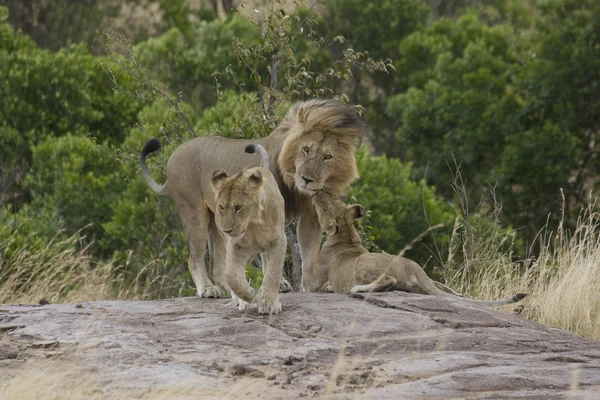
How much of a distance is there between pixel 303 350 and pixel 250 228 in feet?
2.82

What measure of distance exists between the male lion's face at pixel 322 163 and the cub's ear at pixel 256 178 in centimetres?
101

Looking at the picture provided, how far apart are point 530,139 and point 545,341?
12.8m

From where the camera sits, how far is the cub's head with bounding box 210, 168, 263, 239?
648 cm

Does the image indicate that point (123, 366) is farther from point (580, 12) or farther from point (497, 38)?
point (497, 38)

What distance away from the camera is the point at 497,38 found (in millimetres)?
22219

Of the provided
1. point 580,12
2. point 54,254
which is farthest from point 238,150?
point 580,12

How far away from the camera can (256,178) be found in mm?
6574

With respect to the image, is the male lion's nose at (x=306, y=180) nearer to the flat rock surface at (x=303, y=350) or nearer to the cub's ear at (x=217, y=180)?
the flat rock surface at (x=303, y=350)

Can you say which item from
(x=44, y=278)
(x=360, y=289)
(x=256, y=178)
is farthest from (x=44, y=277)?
(x=256, y=178)

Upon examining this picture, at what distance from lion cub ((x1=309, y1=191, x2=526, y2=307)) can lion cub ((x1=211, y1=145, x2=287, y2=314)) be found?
0.88 m

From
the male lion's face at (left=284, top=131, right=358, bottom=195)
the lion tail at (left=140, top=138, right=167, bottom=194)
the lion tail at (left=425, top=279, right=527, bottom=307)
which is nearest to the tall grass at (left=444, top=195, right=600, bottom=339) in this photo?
the lion tail at (left=425, top=279, right=527, bottom=307)

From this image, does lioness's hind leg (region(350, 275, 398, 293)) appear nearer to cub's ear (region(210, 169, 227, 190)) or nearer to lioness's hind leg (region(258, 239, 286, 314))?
lioness's hind leg (region(258, 239, 286, 314))

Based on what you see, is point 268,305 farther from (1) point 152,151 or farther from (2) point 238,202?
(1) point 152,151

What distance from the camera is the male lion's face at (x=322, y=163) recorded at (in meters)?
7.60
